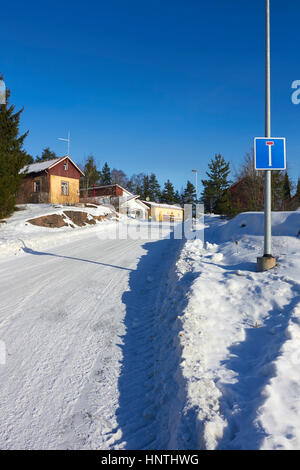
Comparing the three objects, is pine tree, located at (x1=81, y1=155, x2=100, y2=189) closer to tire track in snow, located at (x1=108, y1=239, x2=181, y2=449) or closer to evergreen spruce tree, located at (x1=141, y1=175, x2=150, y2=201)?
evergreen spruce tree, located at (x1=141, y1=175, x2=150, y2=201)

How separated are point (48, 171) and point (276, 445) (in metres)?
32.7

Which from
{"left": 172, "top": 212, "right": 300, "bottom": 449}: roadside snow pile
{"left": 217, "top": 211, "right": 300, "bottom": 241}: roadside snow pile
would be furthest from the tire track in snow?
{"left": 217, "top": 211, "right": 300, "bottom": 241}: roadside snow pile

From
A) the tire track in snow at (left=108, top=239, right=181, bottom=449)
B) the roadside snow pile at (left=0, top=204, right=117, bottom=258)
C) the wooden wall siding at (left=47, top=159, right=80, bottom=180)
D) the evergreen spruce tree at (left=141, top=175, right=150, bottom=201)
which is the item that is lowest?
the tire track in snow at (left=108, top=239, right=181, bottom=449)

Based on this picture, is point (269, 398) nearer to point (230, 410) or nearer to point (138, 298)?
point (230, 410)

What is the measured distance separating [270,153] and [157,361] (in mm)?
5468

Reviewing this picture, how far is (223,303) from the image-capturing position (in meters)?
4.79

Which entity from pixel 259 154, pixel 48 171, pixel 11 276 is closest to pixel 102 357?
pixel 11 276

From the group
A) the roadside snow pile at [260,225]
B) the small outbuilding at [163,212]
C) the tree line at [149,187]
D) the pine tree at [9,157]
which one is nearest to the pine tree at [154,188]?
the tree line at [149,187]

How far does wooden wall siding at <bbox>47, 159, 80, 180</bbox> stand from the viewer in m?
31.2

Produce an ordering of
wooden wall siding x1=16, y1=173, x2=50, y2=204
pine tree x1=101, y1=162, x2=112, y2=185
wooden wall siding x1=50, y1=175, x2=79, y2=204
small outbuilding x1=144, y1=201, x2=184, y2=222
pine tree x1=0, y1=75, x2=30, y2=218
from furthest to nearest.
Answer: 1. pine tree x1=101, y1=162, x2=112, y2=185
2. small outbuilding x1=144, y1=201, x2=184, y2=222
3. wooden wall siding x1=50, y1=175, x2=79, y2=204
4. wooden wall siding x1=16, y1=173, x2=50, y2=204
5. pine tree x1=0, y1=75, x2=30, y2=218

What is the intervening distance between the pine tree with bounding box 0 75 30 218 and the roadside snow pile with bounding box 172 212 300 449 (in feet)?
53.3

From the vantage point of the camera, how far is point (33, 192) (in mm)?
31297

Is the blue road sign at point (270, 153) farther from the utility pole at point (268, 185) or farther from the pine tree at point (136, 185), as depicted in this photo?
the pine tree at point (136, 185)
